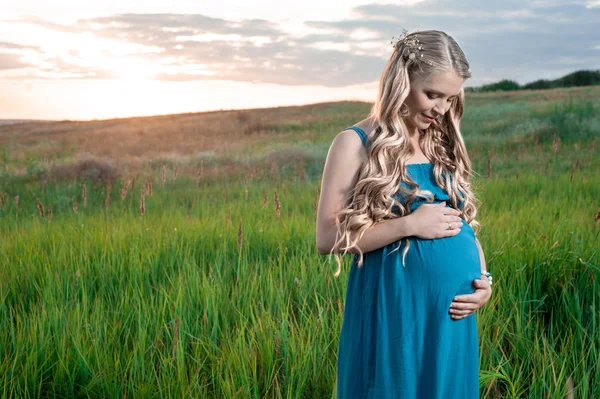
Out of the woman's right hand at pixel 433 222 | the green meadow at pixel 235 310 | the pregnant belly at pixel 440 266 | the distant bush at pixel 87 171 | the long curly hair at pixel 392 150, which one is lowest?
the green meadow at pixel 235 310

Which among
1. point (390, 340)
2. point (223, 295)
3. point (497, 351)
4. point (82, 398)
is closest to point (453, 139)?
point (390, 340)

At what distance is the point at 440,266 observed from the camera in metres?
1.95

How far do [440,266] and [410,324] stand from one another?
0.79 feet

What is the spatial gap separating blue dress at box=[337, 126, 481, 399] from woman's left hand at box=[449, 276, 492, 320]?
0.03 m

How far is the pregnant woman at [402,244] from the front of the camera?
6.29 ft

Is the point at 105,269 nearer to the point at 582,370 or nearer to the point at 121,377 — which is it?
the point at 121,377

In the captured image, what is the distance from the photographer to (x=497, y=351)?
3062 mm

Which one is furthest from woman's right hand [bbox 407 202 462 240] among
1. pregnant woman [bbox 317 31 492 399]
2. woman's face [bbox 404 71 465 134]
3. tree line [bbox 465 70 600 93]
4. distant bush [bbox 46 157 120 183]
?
tree line [bbox 465 70 600 93]

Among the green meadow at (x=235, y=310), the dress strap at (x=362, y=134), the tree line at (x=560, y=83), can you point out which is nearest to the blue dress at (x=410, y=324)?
the dress strap at (x=362, y=134)

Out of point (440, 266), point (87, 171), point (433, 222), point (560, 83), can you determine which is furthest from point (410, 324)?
point (560, 83)

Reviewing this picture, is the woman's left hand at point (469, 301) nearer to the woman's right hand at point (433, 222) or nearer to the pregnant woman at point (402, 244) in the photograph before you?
the pregnant woman at point (402, 244)

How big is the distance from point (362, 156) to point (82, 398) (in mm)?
2031

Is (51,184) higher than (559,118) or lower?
lower

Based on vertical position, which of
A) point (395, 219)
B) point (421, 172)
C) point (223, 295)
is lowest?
point (223, 295)
